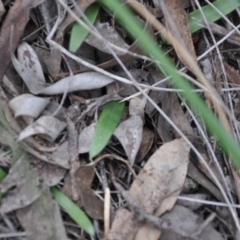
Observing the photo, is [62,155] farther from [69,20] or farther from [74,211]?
[69,20]

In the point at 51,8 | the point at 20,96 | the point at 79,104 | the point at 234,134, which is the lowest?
the point at 234,134

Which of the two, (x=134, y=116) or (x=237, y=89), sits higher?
(x=134, y=116)

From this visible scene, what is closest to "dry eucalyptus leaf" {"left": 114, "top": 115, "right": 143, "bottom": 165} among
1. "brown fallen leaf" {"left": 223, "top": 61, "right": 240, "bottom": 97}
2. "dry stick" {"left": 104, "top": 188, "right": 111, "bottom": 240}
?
"dry stick" {"left": 104, "top": 188, "right": 111, "bottom": 240}

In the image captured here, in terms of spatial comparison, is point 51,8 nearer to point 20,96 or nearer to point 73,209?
point 20,96

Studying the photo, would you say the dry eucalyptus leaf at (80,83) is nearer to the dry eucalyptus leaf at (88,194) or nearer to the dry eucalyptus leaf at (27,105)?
the dry eucalyptus leaf at (27,105)

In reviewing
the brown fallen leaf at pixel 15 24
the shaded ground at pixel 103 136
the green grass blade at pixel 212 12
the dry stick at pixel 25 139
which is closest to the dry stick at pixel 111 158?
the shaded ground at pixel 103 136

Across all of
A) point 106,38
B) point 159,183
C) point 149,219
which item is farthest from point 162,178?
point 106,38

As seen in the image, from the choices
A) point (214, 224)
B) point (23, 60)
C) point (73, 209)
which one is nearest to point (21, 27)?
point (23, 60)
